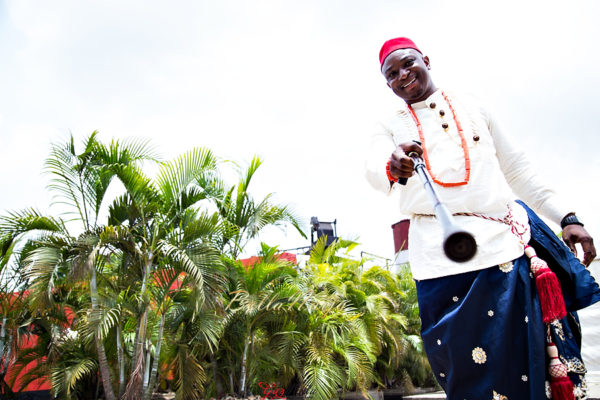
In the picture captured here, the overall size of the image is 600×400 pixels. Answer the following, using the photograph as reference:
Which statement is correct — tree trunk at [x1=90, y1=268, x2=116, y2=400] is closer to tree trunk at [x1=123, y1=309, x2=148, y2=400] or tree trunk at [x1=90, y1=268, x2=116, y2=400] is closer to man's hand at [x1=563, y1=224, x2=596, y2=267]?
tree trunk at [x1=123, y1=309, x2=148, y2=400]

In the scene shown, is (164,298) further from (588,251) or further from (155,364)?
(588,251)

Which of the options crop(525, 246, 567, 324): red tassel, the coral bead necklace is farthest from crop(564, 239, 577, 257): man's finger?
the coral bead necklace

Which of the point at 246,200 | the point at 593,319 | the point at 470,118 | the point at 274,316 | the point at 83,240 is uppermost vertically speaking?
the point at 246,200

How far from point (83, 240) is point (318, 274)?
3.80 m

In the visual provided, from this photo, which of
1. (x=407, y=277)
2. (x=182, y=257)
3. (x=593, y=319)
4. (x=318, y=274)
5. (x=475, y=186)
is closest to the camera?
(x=475, y=186)

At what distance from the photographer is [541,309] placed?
1.45 metres

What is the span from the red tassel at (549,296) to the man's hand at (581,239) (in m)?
0.32

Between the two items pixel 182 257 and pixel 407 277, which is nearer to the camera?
pixel 182 257

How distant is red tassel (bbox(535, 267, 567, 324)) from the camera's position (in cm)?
141

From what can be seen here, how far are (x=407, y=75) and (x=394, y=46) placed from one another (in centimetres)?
14

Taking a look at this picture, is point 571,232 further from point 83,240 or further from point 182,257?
point 83,240

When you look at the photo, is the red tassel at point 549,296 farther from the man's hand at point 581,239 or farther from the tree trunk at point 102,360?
the tree trunk at point 102,360

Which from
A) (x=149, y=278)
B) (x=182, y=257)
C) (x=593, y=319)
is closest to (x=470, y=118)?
(x=182, y=257)

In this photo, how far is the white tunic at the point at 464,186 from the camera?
5.20ft
